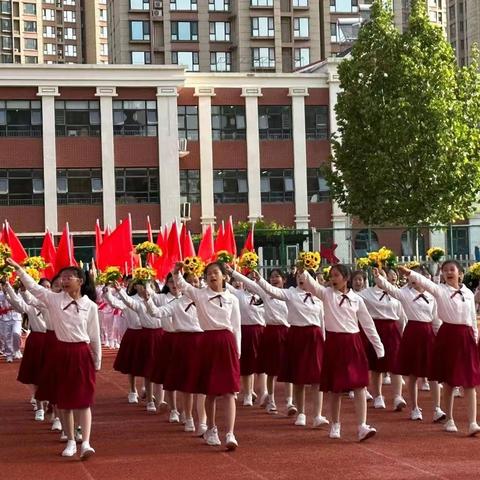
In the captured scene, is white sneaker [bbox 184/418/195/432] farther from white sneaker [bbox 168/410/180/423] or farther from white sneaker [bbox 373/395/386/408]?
white sneaker [bbox 373/395/386/408]

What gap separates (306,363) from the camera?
1338 cm

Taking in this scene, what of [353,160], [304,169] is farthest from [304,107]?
[353,160]

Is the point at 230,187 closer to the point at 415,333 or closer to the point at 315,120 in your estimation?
the point at 315,120

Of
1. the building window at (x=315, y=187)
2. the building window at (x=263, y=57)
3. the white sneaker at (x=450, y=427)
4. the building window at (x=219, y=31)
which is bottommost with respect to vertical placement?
the white sneaker at (x=450, y=427)

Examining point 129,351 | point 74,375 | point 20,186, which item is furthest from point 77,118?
point 74,375

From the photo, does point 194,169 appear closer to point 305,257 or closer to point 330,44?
point 330,44

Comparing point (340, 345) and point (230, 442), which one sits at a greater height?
point (340, 345)

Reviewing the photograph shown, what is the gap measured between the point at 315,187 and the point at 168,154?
7171 mm

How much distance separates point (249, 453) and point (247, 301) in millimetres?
4413

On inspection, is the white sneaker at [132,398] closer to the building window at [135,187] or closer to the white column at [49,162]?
the white column at [49,162]

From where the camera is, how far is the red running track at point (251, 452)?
33.2 feet

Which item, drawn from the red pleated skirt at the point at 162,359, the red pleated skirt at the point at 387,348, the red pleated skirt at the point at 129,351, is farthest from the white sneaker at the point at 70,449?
the red pleated skirt at the point at 387,348

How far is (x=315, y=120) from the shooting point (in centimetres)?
5103

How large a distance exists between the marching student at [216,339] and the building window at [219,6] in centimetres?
6265
